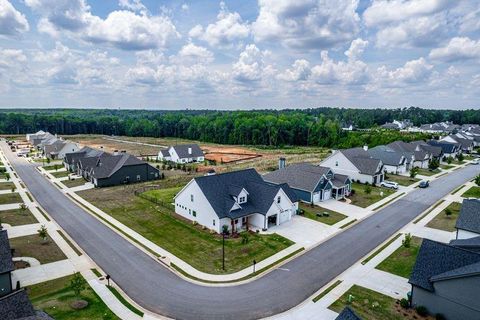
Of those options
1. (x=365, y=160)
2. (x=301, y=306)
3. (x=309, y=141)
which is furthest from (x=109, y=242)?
(x=309, y=141)

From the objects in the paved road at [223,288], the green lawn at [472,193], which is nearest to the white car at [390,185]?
the green lawn at [472,193]

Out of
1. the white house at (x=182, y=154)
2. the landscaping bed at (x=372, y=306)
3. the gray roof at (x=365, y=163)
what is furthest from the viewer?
the white house at (x=182, y=154)

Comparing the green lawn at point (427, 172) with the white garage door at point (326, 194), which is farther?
the green lawn at point (427, 172)

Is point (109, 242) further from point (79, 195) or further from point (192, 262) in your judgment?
point (79, 195)

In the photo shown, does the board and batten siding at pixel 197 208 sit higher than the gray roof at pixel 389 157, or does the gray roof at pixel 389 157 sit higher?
the gray roof at pixel 389 157

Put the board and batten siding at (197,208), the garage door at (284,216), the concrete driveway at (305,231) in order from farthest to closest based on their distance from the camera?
1. the garage door at (284,216)
2. the board and batten siding at (197,208)
3. the concrete driveway at (305,231)

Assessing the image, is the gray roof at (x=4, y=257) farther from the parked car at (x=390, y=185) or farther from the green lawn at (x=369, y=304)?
the parked car at (x=390, y=185)
